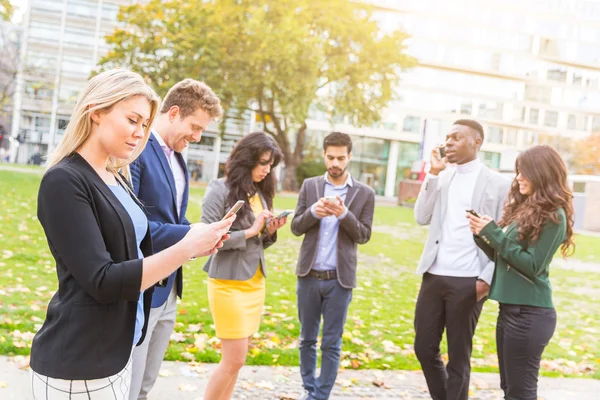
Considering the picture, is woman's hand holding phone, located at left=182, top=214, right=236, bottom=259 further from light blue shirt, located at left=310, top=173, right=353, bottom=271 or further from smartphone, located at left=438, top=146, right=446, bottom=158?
smartphone, located at left=438, top=146, right=446, bottom=158

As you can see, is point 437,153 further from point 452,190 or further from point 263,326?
point 263,326

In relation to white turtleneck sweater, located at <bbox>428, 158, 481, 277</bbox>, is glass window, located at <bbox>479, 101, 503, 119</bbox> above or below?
above

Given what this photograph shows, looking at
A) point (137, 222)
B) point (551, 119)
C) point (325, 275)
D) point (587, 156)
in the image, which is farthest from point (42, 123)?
point (137, 222)

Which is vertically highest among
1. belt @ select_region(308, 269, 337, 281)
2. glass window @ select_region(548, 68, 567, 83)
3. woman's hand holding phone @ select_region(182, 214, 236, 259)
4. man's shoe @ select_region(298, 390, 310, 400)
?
glass window @ select_region(548, 68, 567, 83)

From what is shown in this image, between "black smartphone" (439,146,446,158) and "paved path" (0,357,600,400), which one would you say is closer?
"black smartphone" (439,146,446,158)

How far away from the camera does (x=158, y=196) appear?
333cm

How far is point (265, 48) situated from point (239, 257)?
93.1 ft

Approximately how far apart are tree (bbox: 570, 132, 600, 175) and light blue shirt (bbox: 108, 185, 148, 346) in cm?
5650

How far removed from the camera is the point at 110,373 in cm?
224

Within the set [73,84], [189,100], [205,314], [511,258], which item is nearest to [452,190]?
[511,258]

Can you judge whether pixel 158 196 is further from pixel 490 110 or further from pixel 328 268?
pixel 490 110

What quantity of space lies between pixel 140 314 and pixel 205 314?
18.0 feet

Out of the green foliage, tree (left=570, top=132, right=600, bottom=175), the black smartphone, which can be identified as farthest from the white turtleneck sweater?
tree (left=570, top=132, right=600, bottom=175)

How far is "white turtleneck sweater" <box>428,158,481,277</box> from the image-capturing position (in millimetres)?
4695
